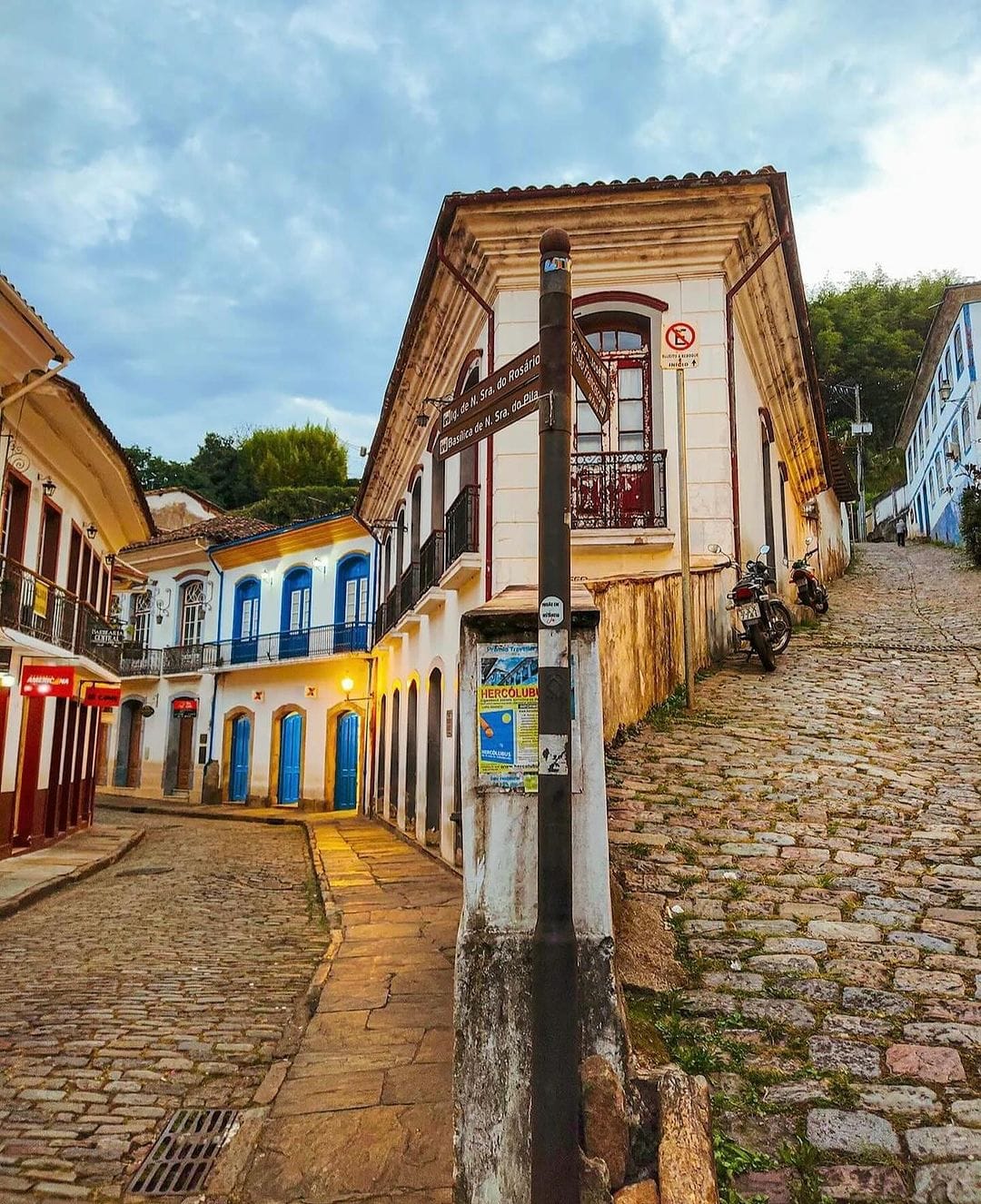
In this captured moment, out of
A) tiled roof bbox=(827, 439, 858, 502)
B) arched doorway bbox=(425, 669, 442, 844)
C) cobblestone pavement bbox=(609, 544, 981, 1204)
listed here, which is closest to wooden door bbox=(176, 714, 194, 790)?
arched doorway bbox=(425, 669, 442, 844)

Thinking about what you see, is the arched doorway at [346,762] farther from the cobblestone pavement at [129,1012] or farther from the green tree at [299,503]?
the green tree at [299,503]

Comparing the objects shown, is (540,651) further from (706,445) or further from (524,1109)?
(706,445)

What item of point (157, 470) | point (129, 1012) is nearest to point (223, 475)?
point (157, 470)

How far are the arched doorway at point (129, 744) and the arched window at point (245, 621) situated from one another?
444 centimetres

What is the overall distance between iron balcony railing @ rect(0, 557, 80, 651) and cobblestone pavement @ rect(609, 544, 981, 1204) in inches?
379

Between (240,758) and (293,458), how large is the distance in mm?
21225

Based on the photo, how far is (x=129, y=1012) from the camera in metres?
5.64

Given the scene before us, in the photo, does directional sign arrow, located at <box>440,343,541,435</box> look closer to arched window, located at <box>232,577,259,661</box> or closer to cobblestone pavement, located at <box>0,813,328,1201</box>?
cobblestone pavement, located at <box>0,813,328,1201</box>

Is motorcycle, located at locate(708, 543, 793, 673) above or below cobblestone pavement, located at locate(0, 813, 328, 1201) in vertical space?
above

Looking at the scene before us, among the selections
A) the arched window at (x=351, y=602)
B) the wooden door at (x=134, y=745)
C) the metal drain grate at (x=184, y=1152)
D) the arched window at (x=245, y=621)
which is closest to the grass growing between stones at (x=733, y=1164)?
the metal drain grate at (x=184, y=1152)

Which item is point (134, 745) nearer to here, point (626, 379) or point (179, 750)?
point (179, 750)

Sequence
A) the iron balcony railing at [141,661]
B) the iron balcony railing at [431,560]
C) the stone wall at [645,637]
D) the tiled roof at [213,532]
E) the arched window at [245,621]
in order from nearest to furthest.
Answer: the stone wall at [645,637] → the iron balcony railing at [431,560] → the arched window at [245,621] → the tiled roof at [213,532] → the iron balcony railing at [141,661]

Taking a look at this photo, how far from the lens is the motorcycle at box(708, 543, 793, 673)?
31.2 feet

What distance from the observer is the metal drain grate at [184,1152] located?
3.58 m
